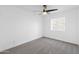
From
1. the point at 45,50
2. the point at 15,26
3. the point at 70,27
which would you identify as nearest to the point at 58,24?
the point at 70,27

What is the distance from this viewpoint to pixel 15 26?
12.3ft

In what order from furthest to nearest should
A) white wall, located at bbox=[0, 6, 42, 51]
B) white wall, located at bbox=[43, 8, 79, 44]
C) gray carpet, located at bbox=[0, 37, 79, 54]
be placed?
white wall, located at bbox=[43, 8, 79, 44], white wall, located at bbox=[0, 6, 42, 51], gray carpet, located at bbox=[0, 37, 79, 54]

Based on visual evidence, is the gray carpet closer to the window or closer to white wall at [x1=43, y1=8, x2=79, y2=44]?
white wall at [x1=43, y1=8, x2=79, y2=44]

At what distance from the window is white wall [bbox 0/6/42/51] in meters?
1.55

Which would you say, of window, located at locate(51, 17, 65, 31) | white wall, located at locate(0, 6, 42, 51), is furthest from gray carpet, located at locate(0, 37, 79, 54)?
window, located at locate(51, 17, 65, 31)

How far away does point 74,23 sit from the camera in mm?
4184

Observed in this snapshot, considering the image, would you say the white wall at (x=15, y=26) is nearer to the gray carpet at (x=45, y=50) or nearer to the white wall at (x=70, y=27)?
→ the gray carpet at (x=45, y=50)

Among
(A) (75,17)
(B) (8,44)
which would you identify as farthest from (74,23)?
(B) (8,44)

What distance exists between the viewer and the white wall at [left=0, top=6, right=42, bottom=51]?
3.18m

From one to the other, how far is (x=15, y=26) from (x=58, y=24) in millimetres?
3196

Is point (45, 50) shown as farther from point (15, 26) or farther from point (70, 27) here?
point (70, 27)

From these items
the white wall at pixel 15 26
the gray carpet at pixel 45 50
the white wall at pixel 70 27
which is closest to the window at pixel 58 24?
the white wall at pixel 70 27
